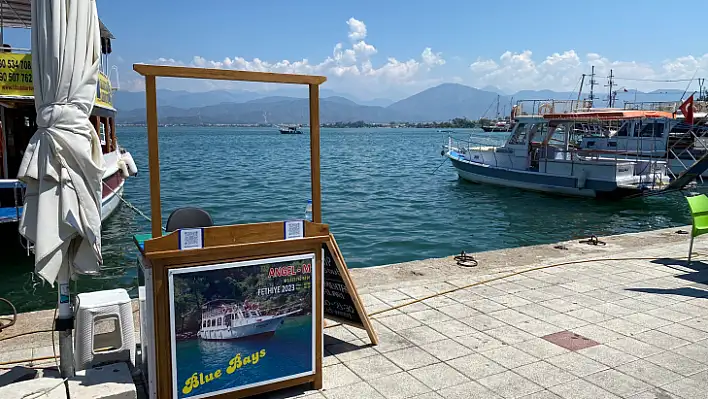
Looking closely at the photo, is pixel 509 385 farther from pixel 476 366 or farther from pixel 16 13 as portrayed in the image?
pixel 16 13

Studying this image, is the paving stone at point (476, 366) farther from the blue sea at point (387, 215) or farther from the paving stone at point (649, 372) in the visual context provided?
the blue sea at point (387, 215)

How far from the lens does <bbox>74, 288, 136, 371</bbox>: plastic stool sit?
13.7ft

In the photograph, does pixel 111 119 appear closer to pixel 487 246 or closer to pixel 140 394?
pixel 487 246

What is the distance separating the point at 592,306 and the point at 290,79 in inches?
163

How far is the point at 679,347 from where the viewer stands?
16.6ft

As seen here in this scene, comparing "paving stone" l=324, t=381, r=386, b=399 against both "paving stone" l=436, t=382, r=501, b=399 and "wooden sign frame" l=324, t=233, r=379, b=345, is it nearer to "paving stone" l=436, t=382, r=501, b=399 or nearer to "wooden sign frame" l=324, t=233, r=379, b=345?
"paving stone" l=436, t=382, r=501, b=399

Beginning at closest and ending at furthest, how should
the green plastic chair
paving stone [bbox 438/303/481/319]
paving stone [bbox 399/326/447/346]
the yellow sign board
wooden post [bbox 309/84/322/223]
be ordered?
wooden post [bbox 309/84/322/223]
paving stone [bbox 399/326/447/346]
paving stone [bbox 438/303/481/319]
the green plastic chair
the yellow sign board

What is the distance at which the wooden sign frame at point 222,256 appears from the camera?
361 centimetres

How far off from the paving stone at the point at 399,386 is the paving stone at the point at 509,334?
3.97ft

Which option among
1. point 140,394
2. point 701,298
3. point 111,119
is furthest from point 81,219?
point 111,119

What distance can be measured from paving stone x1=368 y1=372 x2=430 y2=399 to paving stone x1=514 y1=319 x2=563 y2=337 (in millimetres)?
1580

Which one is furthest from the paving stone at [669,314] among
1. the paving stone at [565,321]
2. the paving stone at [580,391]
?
the paving stone at [580,391]

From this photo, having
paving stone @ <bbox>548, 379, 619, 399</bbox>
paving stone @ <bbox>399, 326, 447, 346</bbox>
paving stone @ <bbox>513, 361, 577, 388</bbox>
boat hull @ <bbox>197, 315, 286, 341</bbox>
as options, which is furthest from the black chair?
paving stone @ <bbox>548, 379, 619, 399</bbox>

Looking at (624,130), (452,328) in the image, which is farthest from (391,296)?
(624,130)
